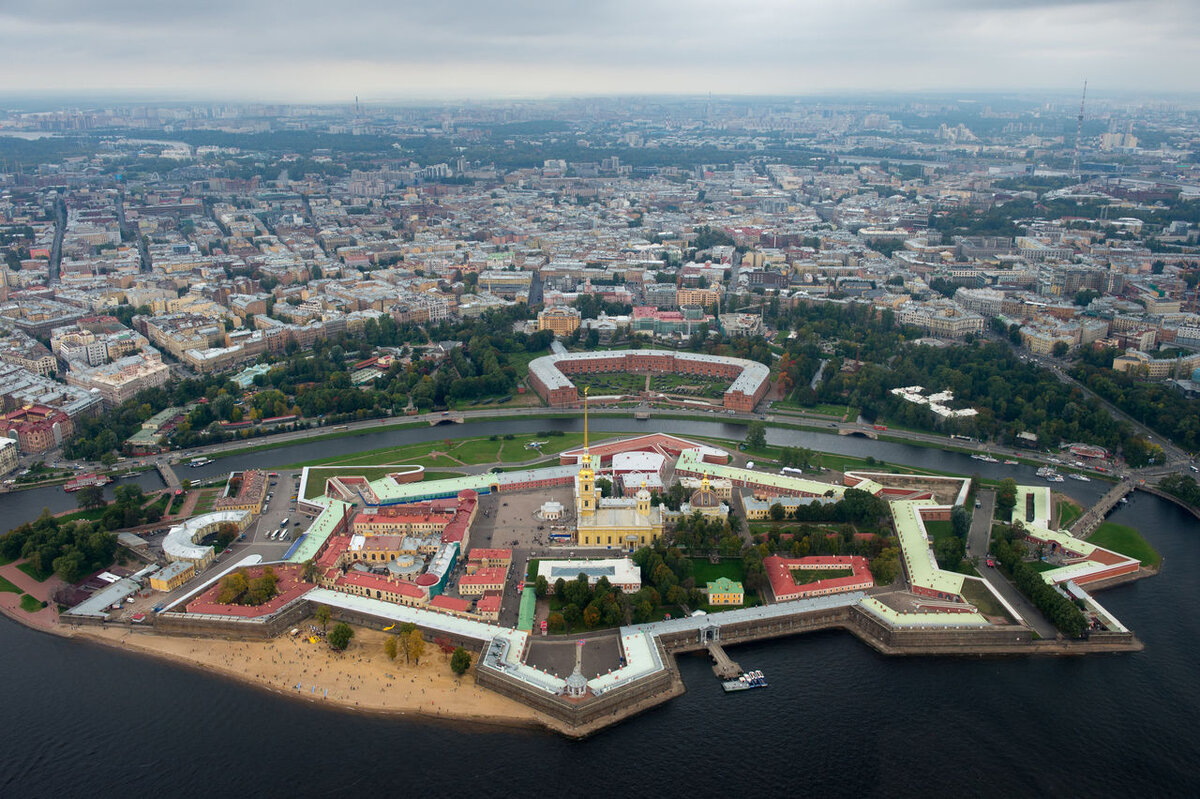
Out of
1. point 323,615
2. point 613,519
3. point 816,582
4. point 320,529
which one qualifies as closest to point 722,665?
point 816,582

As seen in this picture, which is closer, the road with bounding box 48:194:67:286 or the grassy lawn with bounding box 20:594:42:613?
the grassy lawn with bounding box 20:594:42:613

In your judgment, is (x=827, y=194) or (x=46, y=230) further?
(x=827, y=194)

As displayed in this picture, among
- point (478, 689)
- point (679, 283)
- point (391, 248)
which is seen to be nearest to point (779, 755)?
point (478, 689)

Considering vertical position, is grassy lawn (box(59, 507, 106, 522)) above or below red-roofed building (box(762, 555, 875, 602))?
below

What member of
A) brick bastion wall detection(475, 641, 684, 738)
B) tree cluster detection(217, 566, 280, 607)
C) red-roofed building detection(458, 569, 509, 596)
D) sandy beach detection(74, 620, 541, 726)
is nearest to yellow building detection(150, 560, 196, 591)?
tree cluster detection(217, 566, 280, 607)

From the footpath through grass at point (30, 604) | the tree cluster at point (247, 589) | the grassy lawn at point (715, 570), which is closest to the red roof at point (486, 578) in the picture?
the tree cluster at point (247, 589)

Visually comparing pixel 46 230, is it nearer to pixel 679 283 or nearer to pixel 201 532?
pixel 679 283

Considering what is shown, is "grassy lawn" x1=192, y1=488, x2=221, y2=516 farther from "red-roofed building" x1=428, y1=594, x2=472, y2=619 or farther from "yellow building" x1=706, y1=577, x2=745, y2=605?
"yellow building" x1=706, y1=577, x2=745, y2=605

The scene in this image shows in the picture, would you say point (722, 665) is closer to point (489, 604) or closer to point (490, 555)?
point (489, 604)

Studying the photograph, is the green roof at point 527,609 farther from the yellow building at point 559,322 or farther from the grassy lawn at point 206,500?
the yellow building at point 559,322
